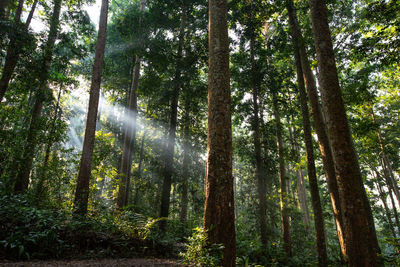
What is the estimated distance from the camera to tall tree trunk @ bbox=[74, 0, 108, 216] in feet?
23.2

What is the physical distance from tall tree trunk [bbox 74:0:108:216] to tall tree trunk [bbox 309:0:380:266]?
708 cm

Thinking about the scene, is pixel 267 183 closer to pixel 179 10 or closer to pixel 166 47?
pixel 166 47

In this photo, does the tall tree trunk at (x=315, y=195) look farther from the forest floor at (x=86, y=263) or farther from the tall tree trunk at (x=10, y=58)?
the tall tree trunk at (x=10, y=58)

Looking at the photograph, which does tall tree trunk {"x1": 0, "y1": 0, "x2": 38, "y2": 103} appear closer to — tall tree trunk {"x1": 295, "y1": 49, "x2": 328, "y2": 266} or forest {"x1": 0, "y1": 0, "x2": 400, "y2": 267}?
forest {"x1": 0, "y1": 0, "x2": 400, "y2": 267}

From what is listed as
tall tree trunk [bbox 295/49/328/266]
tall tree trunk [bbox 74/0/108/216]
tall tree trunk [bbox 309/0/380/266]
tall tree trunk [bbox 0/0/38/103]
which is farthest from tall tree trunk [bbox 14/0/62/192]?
tall tree trunk [bbox 295/49/328/266]

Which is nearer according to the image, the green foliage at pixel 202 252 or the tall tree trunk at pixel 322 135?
the green foliage at pixel 202 252

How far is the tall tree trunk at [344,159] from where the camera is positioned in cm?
384

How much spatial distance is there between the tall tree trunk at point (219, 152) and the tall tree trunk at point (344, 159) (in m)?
2.21

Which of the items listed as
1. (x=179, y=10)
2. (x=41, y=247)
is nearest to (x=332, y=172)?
(x=41, y=247)

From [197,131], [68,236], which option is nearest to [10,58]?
[68,236]

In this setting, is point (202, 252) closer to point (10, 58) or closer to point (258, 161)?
point (258, 161)

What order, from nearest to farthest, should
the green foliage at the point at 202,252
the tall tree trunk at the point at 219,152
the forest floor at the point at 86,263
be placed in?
the green foliage at the point at 202,252 → the tall tree trunk at the point at 219,152 → the forest floor at the point at 86,263

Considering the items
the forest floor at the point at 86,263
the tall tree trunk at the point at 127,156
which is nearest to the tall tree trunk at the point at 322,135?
the forest floor at the point at 86,263

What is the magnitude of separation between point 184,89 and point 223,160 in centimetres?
741
